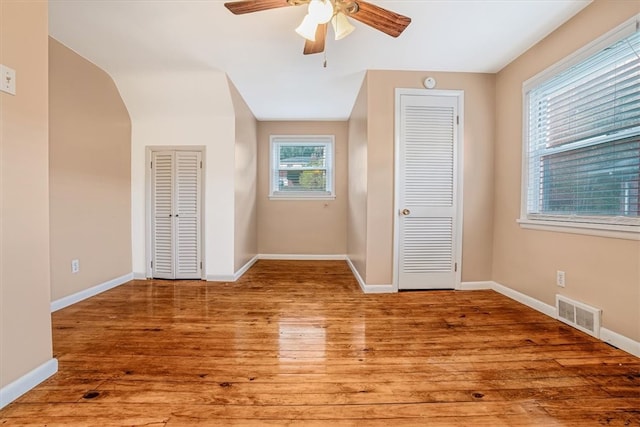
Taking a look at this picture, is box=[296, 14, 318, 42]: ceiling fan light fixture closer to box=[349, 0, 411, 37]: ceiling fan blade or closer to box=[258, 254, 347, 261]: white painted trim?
box=[349, 0, 411, 37]: ceiling fan blade

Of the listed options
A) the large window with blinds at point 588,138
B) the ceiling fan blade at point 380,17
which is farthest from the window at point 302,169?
the ceiling fan blade at point 380,17

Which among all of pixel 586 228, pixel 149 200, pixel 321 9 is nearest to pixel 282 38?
pixel 321 9

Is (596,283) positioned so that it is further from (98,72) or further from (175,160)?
(98,72)

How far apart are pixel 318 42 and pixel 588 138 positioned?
2213 millimetres

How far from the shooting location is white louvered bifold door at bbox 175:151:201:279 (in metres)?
3.49

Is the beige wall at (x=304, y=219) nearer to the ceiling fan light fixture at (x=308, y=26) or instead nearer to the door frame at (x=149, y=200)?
the door frame at (x=149, y=200)

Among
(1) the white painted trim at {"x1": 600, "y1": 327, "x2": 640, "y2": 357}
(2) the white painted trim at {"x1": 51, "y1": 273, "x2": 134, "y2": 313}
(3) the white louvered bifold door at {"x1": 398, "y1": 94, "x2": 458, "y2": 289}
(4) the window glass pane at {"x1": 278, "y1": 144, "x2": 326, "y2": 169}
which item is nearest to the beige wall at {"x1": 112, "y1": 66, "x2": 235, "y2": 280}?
(2) the white painted trim at {"x1": 51, "y1": 273, "x2": 134, "y2": 313}

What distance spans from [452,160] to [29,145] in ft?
11.3

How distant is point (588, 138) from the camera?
6.89ft

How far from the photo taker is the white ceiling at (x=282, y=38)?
206 centimetres

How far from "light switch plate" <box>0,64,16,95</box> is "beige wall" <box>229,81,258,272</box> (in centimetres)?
207

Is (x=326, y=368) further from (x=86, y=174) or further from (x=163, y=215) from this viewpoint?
(x=86, y=174)

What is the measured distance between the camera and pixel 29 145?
1.43 meters

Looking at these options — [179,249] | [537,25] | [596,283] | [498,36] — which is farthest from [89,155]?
[596,283]
